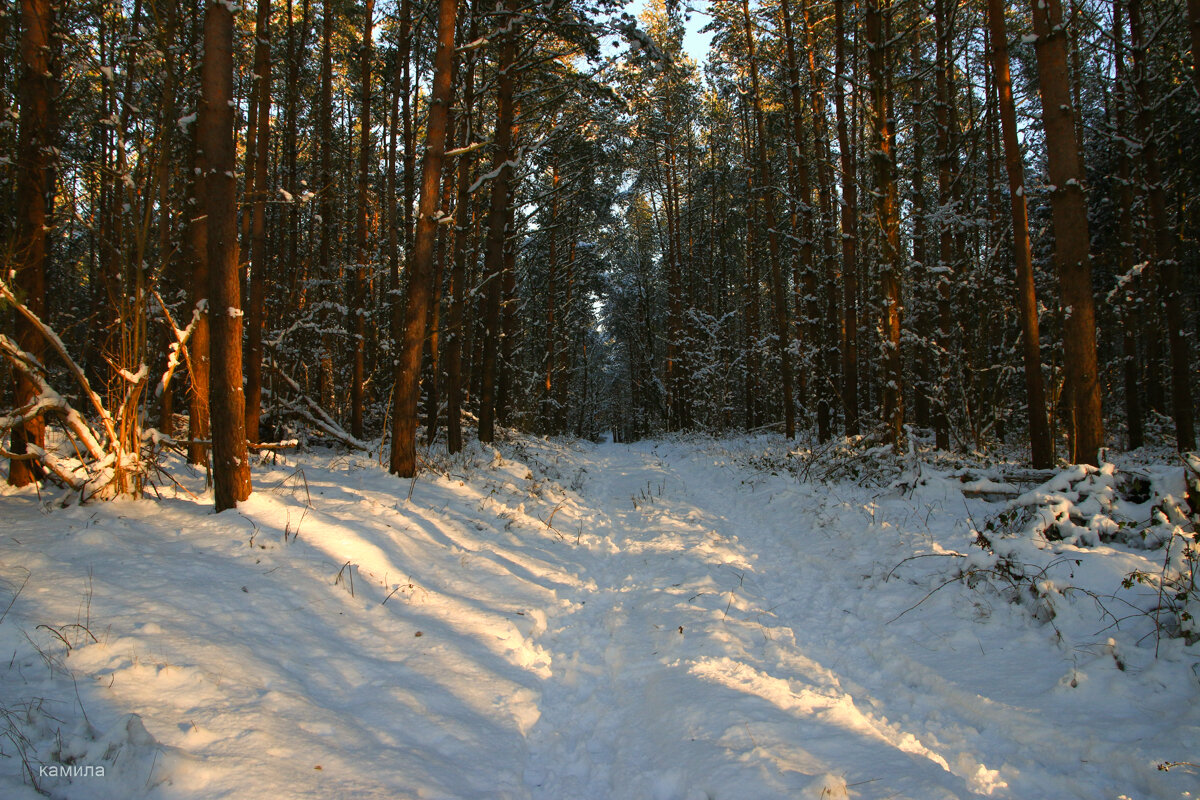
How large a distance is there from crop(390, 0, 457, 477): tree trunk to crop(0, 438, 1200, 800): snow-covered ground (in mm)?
2046

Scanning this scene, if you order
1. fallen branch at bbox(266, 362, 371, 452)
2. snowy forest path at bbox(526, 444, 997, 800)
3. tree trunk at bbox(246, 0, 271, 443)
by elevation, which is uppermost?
tree trunk at bbox(246, 0, 271, 443)

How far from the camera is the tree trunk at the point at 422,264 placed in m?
7.82

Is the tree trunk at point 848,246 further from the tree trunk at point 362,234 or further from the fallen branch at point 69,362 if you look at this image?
the fallen branch at point 69,362

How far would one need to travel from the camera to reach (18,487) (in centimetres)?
505

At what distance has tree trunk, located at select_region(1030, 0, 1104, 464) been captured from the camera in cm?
612

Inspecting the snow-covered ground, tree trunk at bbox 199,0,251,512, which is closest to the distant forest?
tree trunk at bbox 199,0,251,512

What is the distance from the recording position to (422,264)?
795cm

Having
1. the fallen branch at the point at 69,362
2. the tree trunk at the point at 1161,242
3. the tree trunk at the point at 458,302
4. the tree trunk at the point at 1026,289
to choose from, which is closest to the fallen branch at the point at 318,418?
the tree trunk at the point at 458,302

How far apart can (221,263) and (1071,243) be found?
29.5ft

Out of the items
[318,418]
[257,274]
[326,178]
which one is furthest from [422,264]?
[326,178]

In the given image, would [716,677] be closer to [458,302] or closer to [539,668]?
[539,668]

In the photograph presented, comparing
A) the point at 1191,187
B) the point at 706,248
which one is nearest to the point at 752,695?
the point at 1191,187

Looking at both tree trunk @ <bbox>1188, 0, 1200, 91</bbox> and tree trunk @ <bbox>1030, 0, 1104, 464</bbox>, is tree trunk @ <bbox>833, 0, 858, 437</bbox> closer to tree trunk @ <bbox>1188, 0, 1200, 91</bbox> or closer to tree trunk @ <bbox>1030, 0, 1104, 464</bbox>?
tree trunk @ <bbox>1030, 0, 1104, 464</bbox>

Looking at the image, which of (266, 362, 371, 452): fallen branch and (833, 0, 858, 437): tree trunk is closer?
(266, 362, 371, 452): fallen branch
